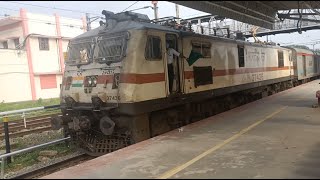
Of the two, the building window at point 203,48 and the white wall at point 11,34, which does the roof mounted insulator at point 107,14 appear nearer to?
the building window at point 203,48

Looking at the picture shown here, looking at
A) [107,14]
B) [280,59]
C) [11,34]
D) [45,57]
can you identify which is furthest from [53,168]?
[11,34]

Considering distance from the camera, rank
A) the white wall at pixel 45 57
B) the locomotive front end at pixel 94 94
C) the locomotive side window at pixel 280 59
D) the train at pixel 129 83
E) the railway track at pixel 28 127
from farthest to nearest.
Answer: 1. the white wall at pixel 45 57
2. the locomotive side window at pixel 280 59
3. the railway track at pixel 28 127
4. the locomotive front end at pixel 94 94
5. the train at pixel 129 83

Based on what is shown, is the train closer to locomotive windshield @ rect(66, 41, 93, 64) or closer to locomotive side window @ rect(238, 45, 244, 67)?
locomotive windshield @ rect(66, 41, 93, 64)

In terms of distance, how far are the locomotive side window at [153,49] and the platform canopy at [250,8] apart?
1.23m

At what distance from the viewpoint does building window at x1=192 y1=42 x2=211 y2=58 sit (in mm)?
11688

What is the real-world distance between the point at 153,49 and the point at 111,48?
1068 millimetres

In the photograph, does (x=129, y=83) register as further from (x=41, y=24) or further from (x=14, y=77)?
(x=41, y=24)

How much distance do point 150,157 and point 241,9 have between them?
20.3 ft

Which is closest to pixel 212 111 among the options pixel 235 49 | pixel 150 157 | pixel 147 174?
pixel 235 49

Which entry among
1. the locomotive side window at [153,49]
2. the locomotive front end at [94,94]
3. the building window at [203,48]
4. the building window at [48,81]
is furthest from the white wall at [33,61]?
the locomotive side window at [153,49]

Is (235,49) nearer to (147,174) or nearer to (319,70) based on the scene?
(147,174)

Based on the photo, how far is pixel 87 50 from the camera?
1023 cm

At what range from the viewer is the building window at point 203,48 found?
11688 millimetres

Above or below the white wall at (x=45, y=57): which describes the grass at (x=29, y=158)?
below
